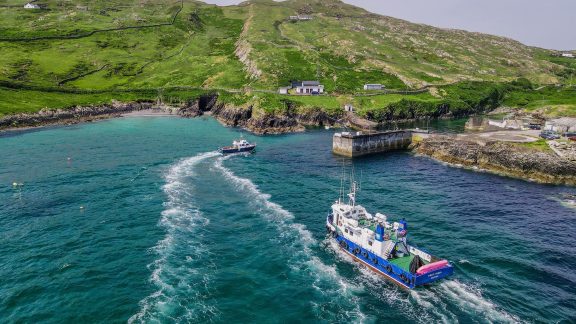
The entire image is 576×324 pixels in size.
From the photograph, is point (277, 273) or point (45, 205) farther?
point (45, 205)

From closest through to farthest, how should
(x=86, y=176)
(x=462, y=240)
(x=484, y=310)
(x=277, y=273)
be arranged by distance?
(x=484, y=310), (x=277, y=273), (x=462, y=240), (x=86, y=176)

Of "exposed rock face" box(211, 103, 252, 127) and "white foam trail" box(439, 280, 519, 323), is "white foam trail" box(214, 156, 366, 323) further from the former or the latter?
"exposed rock face" box(211, 103, 252, 127)

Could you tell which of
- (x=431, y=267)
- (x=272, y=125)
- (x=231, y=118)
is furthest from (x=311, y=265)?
(x=231, y=118)

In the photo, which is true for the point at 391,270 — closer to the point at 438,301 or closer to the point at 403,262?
the point at 403,262

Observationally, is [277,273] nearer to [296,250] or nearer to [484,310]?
[296,250]

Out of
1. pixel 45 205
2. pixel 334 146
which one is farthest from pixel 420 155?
pixel 45 205

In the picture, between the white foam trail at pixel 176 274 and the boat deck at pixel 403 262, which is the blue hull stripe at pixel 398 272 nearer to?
the boat deck at pixel 403 262

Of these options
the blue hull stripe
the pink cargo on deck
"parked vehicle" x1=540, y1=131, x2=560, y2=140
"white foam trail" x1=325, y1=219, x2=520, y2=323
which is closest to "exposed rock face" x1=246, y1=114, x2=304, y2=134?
"parked vehicle" x1=540, y1=131, x2=560, y2=140
